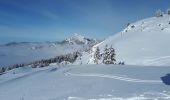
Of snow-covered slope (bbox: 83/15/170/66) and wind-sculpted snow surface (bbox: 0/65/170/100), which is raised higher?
snow-covered slope (bbox: 83/15/170/66)

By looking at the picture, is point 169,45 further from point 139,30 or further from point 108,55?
point 108,55

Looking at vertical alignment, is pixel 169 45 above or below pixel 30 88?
above

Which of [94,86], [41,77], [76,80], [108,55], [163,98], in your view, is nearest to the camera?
[163,98]

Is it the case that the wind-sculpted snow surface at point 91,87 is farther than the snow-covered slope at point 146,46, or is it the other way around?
the snow-covered slope at point 146,46

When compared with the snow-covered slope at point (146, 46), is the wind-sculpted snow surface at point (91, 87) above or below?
below

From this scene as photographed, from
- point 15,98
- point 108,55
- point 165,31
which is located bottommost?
point 15,98

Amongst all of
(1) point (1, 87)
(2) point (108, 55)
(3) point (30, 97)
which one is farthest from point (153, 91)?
(2) point (108, 55)

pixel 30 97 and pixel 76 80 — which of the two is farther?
pixel 76 80

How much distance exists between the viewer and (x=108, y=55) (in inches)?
2960

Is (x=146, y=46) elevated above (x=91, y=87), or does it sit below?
above

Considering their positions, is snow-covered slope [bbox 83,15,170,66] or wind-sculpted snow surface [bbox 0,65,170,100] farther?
snow-covered slope [bbox 83,15,170,66]

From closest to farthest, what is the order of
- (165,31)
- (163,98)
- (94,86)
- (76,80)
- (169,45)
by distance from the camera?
(163,98) < (94,86) < (76,80) < (169,45) < (165,31)

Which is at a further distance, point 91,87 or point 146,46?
point 146,46

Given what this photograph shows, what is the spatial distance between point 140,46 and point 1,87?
5037 inches
